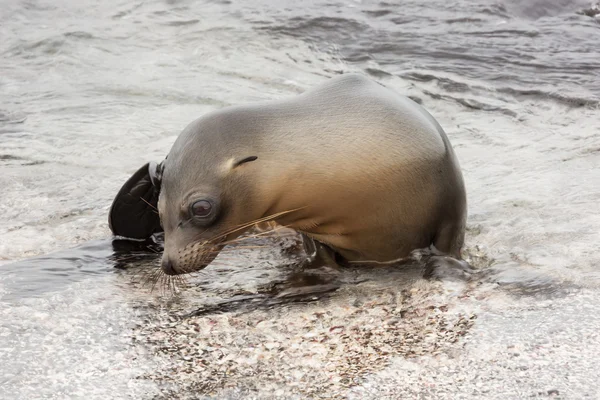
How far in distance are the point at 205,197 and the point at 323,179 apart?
0.54m

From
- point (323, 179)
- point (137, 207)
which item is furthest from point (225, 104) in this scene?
point (323, 179)

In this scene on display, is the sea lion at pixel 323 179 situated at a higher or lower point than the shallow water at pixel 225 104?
higher

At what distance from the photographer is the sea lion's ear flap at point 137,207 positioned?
451cm

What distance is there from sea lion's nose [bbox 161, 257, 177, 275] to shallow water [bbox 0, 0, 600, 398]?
0.22 metres

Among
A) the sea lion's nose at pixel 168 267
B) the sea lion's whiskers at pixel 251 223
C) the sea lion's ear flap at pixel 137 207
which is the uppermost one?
the sea lion's whiskers at pixel 251 223

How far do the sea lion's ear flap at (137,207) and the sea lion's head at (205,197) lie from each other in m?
0.61

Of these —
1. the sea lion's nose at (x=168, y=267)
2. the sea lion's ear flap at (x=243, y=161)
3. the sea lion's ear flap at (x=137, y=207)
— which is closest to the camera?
the sea lion's nose at (x=168, y=267)

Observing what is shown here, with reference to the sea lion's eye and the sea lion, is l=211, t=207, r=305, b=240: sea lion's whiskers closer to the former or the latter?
the sea lion

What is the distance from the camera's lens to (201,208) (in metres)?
3.71

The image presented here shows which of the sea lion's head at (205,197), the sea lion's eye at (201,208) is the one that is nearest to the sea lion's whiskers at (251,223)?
the sea lion's head at (205,197)

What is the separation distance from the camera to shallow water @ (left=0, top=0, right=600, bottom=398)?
12.6ft

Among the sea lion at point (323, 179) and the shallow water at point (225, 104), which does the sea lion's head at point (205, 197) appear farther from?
the shallow water at point (225, 104)

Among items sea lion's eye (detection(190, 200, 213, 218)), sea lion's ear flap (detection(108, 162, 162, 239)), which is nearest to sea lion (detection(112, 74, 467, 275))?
sea lion's eye (detection(190, 200, 213, 218))

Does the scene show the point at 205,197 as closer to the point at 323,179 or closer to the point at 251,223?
the point at 251,223
